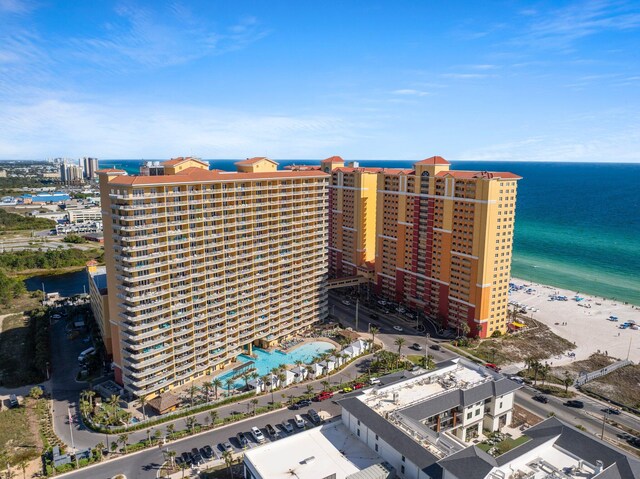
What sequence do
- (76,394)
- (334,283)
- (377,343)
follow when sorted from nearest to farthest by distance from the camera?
1. (76,394)
2. (377,343)
3. (334,283)

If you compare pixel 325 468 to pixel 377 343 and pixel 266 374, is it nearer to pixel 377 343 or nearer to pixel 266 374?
pixel 266 374

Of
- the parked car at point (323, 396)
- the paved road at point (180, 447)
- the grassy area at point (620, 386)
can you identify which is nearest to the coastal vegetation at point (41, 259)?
the paved road at point (180, 447)

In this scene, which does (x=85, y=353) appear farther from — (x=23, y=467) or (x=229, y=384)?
(x=23, y=467)

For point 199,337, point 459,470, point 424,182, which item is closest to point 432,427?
point 459,470

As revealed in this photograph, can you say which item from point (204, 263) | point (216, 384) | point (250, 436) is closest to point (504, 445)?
point (250, 436)

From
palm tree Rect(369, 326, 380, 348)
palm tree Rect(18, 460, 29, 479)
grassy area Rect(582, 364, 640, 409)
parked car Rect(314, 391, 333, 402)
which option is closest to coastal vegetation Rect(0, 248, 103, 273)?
palm tree Rect(369, 326, 380, 348)

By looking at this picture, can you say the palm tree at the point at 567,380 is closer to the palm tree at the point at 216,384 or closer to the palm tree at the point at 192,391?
the palm tree at the point at 216,384
